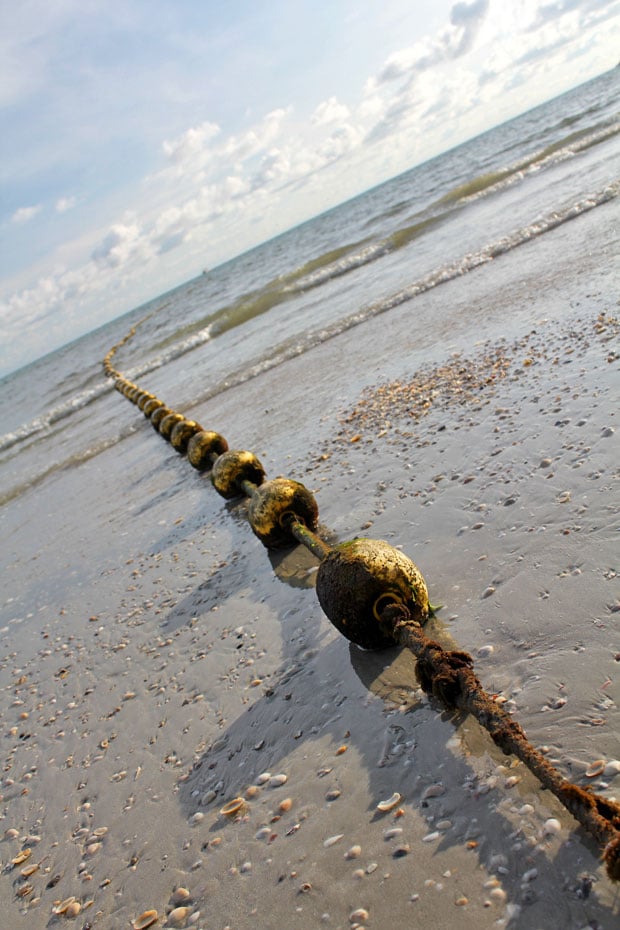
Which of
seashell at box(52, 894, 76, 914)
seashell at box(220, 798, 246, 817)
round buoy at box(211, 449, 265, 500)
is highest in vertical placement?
round buoy at box(211, 449, 265, 500)

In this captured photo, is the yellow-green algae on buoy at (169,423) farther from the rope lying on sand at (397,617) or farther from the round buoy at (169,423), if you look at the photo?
the rope lying on sand at (397,617)

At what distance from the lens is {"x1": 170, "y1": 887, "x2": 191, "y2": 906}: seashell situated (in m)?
2.87

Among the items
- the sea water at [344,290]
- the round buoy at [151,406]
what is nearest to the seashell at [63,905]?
the sea water at [344,290]

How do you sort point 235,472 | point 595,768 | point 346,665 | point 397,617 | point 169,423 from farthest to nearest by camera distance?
point 169,423, point 235,472, point 346,665, point 397,617, point 595,768

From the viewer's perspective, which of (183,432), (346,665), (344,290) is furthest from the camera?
(344,290)

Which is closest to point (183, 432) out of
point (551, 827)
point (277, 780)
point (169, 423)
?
point (169, 423)

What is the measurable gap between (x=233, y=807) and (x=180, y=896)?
1.40 ft

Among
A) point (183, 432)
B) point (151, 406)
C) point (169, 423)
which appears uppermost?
point (151, 406)

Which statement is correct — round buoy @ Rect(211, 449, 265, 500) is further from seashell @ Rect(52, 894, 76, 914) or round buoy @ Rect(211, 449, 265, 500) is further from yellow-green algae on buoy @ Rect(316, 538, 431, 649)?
seashell @ Rect(52, 894, 76, 914)

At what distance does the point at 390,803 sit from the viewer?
280 centimetres

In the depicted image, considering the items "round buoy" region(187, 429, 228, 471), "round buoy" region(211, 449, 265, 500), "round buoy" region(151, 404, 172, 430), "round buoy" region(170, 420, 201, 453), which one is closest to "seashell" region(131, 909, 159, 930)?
"round buoy" region(211, 449, 265, 500)

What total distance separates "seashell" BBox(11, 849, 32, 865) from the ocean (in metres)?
0.01

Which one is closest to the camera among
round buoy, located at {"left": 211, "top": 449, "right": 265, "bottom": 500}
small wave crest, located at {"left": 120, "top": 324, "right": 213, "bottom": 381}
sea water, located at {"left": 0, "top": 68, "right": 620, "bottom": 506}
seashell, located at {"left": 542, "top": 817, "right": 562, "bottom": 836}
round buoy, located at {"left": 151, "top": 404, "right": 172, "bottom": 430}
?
seashell, located at {"left": 542, "top": 817, "right": 562, "bottom": 836}

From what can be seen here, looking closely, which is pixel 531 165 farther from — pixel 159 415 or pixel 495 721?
pixel 495 721
